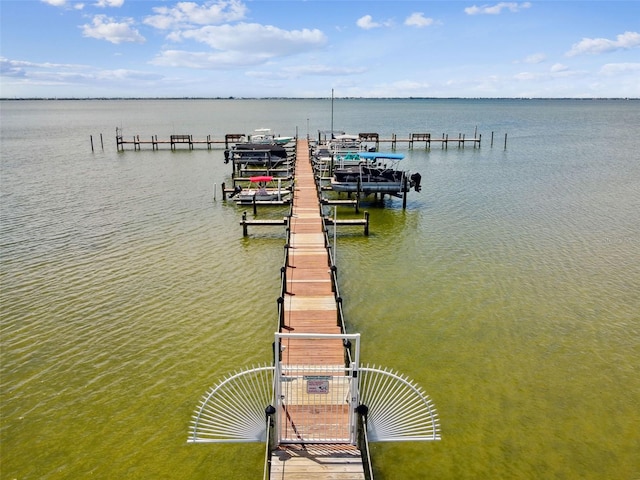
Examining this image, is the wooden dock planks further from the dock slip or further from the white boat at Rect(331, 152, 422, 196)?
the white boat at Rect(331, 152, 422, 196)

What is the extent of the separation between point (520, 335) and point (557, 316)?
237 centimetres

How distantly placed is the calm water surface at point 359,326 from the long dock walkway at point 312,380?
1550 mm

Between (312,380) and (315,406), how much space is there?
2.44 metres

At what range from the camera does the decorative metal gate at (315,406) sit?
8.99 meters

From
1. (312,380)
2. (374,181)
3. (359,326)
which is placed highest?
(374,181)

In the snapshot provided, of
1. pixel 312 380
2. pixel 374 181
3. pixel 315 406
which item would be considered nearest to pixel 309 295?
pixel 315 406

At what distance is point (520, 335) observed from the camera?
16.8 m

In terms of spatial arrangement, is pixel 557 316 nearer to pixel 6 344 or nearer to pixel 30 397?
pixel 30 397

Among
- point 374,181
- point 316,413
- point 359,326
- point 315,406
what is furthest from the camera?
point 374,181

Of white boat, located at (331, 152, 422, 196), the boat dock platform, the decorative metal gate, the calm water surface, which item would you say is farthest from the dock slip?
the boat dock platform

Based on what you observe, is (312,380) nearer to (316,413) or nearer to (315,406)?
(316,413)

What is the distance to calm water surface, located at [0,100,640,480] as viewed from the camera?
11616mm

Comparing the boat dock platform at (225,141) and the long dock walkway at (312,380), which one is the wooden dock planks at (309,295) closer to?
the long dock walkway at (312,380)

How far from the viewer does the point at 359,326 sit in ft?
56.9
